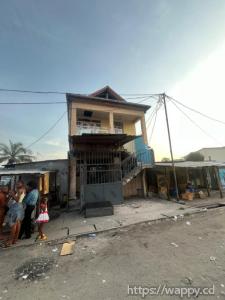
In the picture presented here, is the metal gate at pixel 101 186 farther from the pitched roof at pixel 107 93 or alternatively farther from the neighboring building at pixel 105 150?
the pitched roof at pixel 107 93

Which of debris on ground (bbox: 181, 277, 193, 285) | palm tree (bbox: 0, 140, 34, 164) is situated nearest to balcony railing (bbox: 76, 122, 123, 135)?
debris on ground (bbox: 181, 277, 193, 285)

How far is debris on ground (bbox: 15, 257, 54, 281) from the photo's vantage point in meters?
2.99

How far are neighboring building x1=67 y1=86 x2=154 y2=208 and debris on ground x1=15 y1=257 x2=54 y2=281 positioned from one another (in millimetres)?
4659

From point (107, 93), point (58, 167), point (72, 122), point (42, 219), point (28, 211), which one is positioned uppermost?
point (107, 93)

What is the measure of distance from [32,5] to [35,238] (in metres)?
8.70

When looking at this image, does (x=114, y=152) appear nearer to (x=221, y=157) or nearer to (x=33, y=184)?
(x=33, y=184)

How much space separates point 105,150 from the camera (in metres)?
10.9

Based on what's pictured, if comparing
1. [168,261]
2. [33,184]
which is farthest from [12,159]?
[168,261]

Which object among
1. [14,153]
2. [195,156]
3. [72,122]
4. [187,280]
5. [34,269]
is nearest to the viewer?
[187,280]

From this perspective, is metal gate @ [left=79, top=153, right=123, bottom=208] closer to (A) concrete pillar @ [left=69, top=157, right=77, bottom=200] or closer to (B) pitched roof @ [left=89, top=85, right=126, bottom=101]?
(A) concrete pillar @ [left=69, top=157, right=77, bottom=200]

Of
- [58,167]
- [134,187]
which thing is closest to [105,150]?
[134,187]

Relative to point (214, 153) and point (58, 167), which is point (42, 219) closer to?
point (58, 167)

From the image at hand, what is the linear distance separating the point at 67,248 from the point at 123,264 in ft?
5.61

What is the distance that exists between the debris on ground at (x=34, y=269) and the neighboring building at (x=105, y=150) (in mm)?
4659
